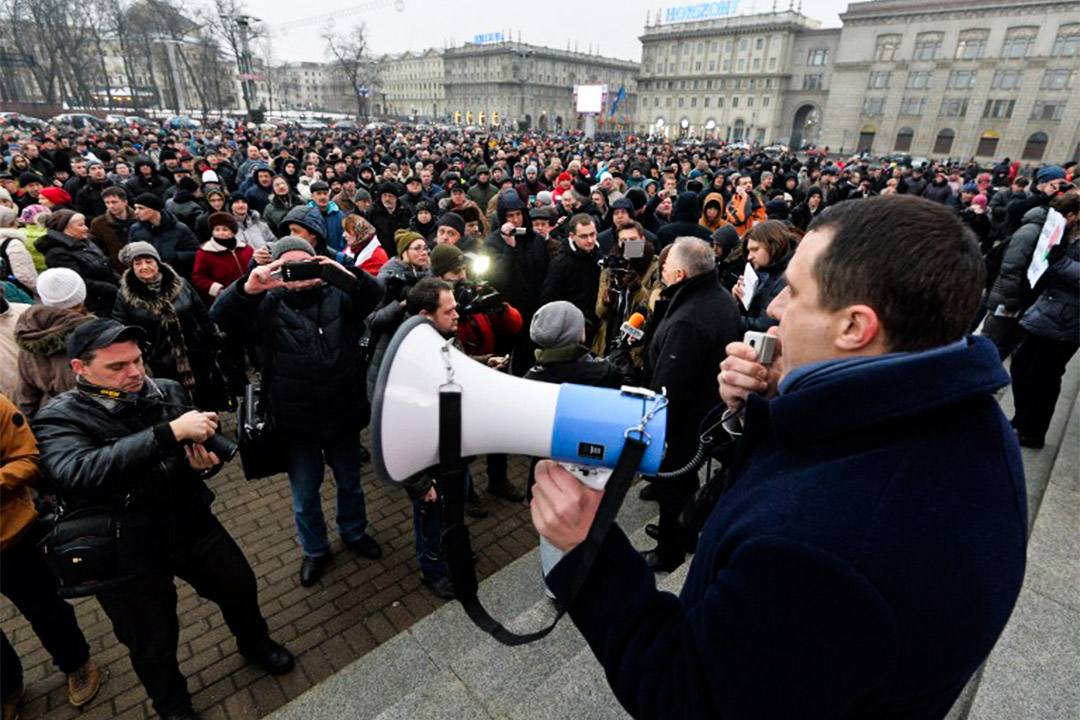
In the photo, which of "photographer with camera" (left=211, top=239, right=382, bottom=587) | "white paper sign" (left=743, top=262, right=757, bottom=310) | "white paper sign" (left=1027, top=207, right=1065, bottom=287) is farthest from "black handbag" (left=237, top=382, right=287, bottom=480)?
"white paper sign" (left=1027, top=207, right=1065, bottom=287)

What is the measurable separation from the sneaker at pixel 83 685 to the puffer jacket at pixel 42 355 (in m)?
1.48

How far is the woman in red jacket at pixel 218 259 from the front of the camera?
5.42 m

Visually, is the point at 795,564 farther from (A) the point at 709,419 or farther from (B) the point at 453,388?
(A) the point at 709,419

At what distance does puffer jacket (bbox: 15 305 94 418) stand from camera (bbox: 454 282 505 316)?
Answer: 2.07 m

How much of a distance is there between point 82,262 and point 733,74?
82264 millimetres

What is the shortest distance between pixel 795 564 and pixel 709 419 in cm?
103

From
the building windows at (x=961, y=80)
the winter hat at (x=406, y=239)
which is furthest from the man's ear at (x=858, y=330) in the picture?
the building windows at (x=961, y=80)

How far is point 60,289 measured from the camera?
345 centimetres

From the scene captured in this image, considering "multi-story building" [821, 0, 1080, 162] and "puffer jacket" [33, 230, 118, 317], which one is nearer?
"puffer jacket" [33, 230, 118, 317]

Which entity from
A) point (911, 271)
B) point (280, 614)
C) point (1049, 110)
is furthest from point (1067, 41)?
point (280, 614)

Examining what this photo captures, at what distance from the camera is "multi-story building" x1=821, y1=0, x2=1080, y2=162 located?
152ft

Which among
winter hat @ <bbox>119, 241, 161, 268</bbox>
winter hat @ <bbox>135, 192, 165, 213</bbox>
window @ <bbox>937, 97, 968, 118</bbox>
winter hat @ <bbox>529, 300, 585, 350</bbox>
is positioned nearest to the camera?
winter hat @ <bbox>529, 300, 585, 350</bbox>

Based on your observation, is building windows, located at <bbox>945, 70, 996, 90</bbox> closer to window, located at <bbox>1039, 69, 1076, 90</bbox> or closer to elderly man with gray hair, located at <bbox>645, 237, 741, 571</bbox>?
window, located at <bbox>1039, 69, 1076, 90</bbox>

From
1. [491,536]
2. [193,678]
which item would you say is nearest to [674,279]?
[491,536]
